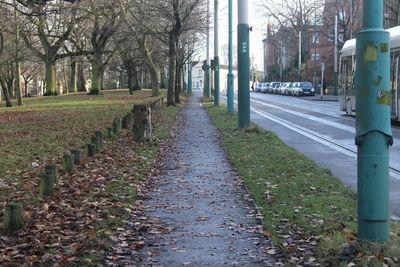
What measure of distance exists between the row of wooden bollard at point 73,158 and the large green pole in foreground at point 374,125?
364cm

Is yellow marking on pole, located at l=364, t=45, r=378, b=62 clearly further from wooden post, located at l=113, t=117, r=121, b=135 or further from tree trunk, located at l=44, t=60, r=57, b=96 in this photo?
tree trunk, located at l=44, t=60, r=57, b=96

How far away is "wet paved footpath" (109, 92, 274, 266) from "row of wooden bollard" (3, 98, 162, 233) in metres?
1.33

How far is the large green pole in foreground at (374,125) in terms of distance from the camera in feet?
18.2

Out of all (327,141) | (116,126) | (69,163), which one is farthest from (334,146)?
(69,163)

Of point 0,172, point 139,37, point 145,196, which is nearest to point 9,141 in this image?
point 0,172

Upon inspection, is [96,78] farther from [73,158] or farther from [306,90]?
[73,158]

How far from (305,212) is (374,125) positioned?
2141mm

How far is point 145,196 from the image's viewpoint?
29.0ft

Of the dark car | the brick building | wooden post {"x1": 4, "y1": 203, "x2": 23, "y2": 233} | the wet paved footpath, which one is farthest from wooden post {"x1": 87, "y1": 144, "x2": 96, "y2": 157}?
the dark car

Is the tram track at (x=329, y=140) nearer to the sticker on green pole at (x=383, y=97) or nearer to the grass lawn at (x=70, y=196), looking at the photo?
the grass lawn at (x=70, y=196)

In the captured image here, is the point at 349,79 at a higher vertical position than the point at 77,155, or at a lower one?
higher

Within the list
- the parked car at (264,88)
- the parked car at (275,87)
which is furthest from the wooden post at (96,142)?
the parked car at (264,88)

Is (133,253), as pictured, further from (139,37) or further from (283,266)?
(139,37)

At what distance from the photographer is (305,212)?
7.36 meters
